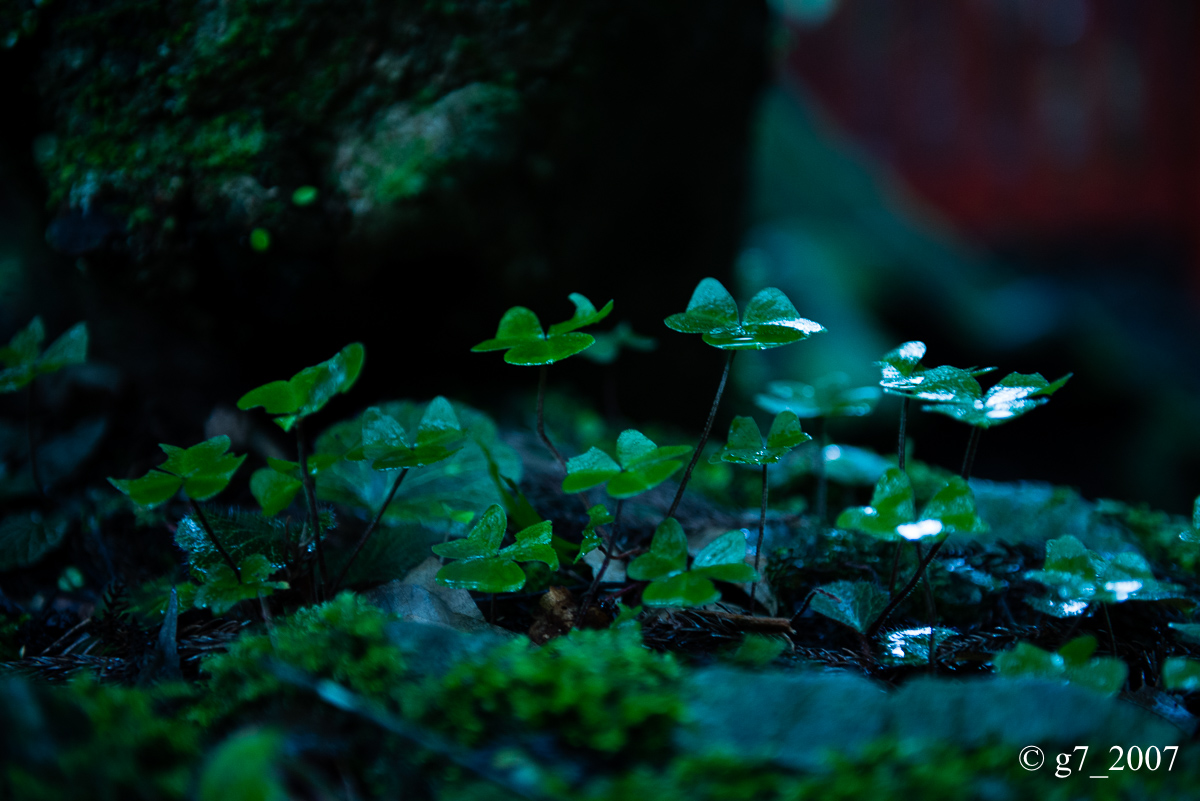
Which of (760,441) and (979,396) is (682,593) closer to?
(760,441)

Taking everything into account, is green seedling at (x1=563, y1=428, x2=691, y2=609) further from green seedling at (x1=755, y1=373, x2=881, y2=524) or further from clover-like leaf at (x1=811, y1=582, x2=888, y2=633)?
green seedling at (x1=755, y1=373, x2=881, y2=524)

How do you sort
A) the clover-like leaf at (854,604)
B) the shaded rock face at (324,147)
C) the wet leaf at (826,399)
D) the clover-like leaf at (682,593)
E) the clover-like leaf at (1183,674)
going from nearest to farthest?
the clover-like leaf at (1183,674) → the clover-like leaf at (682,593) → the clover-like leaf at (854,604) → the wet leaf at (826,399) → the shaded rock face at (324,147)

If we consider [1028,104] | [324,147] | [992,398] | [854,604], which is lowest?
[854,604]

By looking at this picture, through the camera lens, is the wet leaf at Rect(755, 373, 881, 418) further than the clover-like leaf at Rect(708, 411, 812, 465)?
Yes

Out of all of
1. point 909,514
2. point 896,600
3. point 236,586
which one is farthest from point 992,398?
point 236,586

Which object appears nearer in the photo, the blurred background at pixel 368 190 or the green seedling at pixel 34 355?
the green seedling at pixel 34 355

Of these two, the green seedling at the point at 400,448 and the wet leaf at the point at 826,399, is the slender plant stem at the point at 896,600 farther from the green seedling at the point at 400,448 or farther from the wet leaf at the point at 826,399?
the green seedling at the point at 400,448

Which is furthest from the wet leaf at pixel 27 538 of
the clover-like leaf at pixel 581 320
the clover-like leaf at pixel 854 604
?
the clover-like leaf at pixel 854 604

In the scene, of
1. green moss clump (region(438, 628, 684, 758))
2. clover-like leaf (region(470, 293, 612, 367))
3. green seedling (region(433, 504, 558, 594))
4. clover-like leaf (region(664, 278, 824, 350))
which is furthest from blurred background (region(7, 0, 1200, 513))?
green moss clump (region(438, 628, 684, 758))
